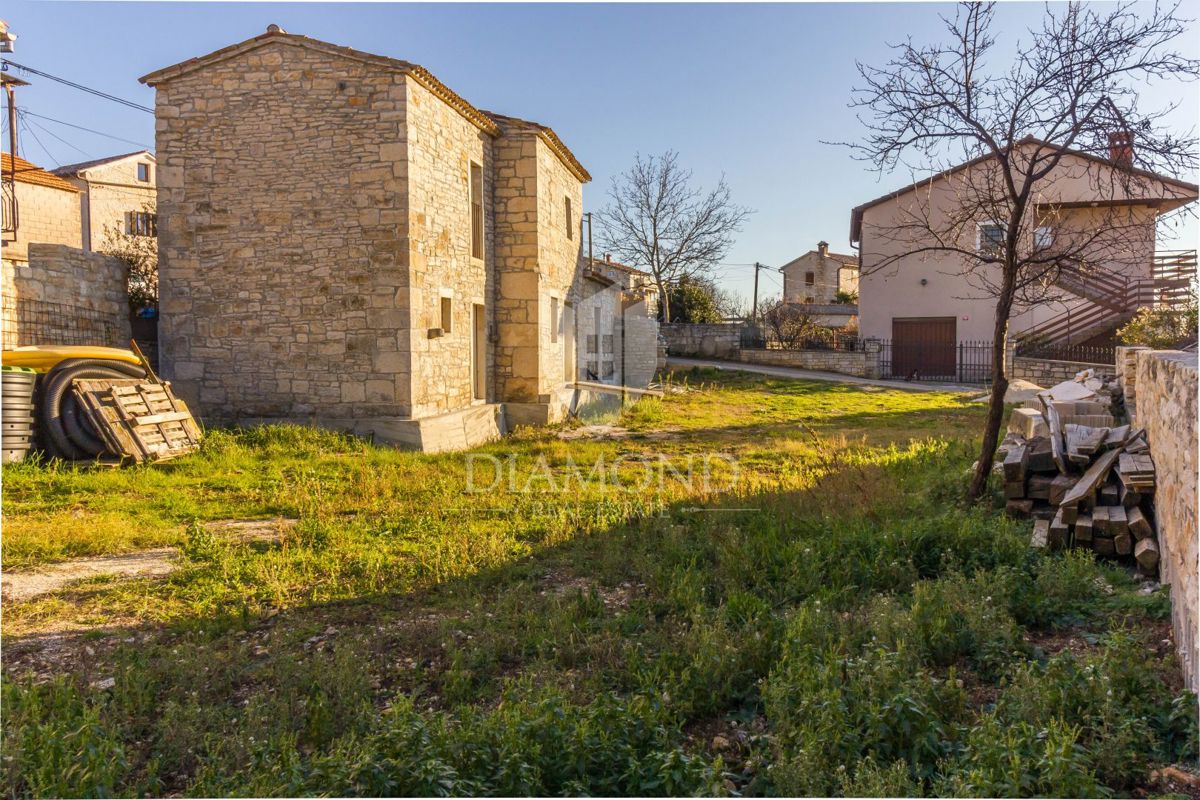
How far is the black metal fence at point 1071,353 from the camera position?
1819 centimetres

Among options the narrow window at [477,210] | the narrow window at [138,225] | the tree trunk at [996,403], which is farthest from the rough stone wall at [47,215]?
the tree trunk at [996,403]

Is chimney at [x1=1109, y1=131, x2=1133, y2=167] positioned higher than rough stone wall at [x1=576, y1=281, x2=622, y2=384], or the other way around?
chimney at [x1=1109, y1=131, x2=1133, y2=167]

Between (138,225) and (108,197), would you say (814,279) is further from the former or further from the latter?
(108,197)

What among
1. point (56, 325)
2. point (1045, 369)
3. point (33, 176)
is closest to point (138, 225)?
point (33, 176)

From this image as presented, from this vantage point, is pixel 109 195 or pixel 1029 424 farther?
pixel 109 195

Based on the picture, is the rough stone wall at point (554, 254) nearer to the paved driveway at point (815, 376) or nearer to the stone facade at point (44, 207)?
the paved driveway at point (815, 376)

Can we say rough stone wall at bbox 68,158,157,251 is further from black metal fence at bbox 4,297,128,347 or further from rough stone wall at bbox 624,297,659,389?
rough stone wall at bbox 624,297,659,389

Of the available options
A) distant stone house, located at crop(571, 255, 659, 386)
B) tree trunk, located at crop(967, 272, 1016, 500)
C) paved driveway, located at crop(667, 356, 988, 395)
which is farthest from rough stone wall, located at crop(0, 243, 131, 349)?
paved driveway, located at crop(667, 356, 988, 395)

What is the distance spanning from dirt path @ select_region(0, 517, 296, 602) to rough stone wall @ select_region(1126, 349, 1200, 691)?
658cm

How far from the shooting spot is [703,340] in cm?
3066

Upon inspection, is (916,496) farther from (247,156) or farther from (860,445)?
(247,156)

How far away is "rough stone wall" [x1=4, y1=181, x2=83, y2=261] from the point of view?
19.8 meters

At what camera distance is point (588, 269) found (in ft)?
63.6

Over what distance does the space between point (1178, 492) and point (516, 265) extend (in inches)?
470
